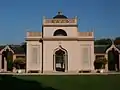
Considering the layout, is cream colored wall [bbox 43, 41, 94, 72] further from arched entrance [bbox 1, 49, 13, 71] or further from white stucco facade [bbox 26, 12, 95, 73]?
arched entrance [bbox 1, 49, 13, 71]

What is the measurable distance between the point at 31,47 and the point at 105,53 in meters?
11.8

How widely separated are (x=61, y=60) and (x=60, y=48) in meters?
6.45

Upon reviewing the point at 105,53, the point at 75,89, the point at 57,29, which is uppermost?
the point at 57,29

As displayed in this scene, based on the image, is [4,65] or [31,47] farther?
[4,65]

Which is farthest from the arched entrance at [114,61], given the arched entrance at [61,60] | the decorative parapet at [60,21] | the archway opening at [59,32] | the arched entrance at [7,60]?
the arched entrance at [7,60]

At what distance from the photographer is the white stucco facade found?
37406 mm

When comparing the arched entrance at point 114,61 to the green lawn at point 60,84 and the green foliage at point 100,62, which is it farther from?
the green lawn at point 60,84

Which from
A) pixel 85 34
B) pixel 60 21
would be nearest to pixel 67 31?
pixel 60 21

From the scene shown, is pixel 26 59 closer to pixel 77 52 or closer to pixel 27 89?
pixel 77 52

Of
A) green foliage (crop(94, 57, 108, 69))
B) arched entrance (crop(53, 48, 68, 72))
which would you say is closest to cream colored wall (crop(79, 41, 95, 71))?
green foliage (crop(94, 57, 108, 69))

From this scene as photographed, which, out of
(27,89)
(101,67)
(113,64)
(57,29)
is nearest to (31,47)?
(57,29)

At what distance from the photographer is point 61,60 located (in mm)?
44062

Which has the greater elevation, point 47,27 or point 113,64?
point 47,27

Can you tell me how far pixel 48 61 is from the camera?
3734 cm
